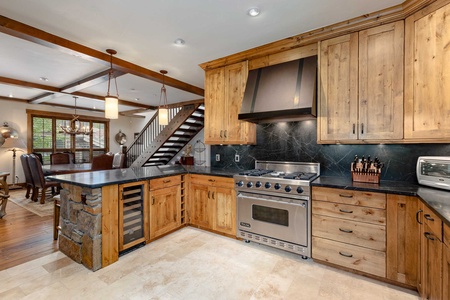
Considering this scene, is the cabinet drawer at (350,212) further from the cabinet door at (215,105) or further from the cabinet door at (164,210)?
the cabinet door at (164,210)

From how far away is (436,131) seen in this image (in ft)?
6.56

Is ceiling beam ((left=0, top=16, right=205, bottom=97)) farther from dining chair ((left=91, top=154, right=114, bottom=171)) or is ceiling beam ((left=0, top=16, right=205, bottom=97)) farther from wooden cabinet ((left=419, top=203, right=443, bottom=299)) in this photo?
wooden cabinet ((left=419, top=203, right=443, bottom=299))

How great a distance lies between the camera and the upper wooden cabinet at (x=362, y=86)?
2246 mm

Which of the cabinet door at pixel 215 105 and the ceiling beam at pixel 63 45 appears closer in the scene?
the ceiling beam at pixel 63 45

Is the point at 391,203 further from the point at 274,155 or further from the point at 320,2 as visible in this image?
the point at 320,2

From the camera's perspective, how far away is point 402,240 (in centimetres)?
200

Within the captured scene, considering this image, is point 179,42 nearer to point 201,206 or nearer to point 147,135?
point 201,206

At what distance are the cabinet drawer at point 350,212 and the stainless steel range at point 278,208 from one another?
0.41ft

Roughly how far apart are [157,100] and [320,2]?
5533 mm

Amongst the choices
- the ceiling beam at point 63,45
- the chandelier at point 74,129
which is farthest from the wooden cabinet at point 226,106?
the chandelier at point 74,129

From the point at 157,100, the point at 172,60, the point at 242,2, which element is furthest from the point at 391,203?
the point at 157,100

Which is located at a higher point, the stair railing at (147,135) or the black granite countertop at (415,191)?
the stair railing at (147,135)

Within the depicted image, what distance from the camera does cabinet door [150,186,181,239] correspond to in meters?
2.97

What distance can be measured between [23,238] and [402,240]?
469cm
